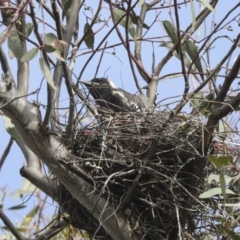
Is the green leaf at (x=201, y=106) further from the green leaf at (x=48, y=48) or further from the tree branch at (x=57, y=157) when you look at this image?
the green leaf at (x=48, y=48)

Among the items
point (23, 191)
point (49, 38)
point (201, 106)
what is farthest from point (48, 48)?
point (23, 191)

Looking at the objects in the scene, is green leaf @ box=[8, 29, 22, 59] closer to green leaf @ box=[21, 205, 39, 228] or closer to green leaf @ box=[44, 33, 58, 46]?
green leaf @ box=[44, 33, 58, 46]

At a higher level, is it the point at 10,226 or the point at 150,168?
the point at 10,226

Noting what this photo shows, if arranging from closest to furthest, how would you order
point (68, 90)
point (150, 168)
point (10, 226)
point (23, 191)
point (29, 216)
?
point (68, 90)
point (150, 168)
point (10, 226)
point (23, 191)
point (29, 216)

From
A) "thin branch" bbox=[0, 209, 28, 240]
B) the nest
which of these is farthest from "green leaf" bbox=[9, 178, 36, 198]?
the nest

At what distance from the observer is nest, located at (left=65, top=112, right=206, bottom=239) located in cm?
238

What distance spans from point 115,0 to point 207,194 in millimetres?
1017

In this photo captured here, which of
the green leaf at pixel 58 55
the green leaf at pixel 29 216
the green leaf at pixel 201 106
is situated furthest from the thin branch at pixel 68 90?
the green leaf at pixel 29 216

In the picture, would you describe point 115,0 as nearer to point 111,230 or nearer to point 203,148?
point 203,148

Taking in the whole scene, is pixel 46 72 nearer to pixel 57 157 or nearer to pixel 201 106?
pixel 57 157

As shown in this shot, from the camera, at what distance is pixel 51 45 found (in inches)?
82.9

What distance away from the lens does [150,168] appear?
7.77 feet

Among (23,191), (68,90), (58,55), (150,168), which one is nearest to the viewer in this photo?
(58,55)

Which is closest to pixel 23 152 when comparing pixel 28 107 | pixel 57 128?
pixel 57 128
